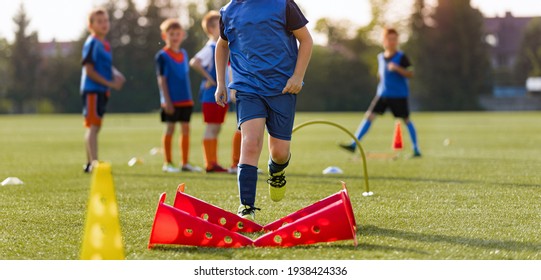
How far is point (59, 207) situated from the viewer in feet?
23.4

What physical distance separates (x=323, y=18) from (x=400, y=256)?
76.9 metres

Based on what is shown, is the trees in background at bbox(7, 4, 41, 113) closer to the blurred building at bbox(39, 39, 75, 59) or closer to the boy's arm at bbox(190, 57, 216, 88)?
the blurred building at bbox(39, 39, 75, 59)

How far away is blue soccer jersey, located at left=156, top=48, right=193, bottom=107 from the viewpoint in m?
11.2

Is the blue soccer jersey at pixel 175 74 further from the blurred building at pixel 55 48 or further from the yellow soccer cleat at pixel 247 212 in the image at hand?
the blurred building at pixel 55 48

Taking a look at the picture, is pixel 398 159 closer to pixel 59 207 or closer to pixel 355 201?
pixel 355 201

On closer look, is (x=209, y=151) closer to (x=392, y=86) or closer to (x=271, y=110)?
(x=392, y=86)

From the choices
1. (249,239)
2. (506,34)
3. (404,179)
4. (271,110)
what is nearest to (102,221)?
(249,239)

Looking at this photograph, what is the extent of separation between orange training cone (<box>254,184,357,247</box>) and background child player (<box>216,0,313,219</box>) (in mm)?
870

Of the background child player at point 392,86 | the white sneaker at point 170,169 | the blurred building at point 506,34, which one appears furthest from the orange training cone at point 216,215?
the blurred building at point 506,34

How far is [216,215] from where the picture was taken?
5.60m

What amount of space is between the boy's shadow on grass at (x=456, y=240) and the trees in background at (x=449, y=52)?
67536 millimetres

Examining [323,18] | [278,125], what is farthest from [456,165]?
[323,18]

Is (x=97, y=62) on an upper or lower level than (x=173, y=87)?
upper

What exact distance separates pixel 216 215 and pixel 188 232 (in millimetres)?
666
